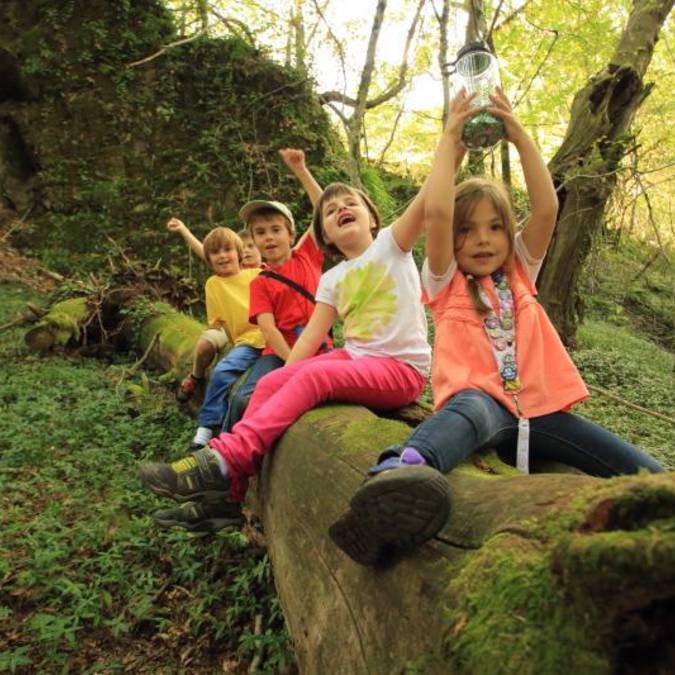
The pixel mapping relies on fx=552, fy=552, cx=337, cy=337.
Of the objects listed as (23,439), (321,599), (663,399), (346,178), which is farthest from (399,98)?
(321,599)

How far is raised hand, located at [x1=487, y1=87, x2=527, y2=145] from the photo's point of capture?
227 centimetres

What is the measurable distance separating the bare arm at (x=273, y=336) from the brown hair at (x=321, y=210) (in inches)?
28.3

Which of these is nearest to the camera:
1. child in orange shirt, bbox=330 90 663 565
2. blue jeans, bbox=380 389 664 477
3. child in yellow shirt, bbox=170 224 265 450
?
blue jeans, bbox=380 389 664 477

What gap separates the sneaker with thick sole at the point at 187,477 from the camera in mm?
2506

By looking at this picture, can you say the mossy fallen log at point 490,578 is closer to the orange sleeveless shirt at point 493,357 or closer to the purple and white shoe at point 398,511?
the purple and white shoe at point 398,511

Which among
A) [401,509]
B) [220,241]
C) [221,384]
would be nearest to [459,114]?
[401,509]

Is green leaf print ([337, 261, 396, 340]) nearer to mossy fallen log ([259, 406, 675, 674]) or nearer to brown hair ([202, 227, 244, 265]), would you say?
mossy fallen log ([259, 406, 675, 674])

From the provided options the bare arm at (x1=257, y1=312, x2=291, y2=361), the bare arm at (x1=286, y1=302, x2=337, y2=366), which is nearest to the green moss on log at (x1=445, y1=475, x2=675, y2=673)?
the bare arm at (x1=286, y1=302, x2=337, y2=366)

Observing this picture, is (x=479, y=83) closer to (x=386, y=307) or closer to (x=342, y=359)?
(x=386, y=307)

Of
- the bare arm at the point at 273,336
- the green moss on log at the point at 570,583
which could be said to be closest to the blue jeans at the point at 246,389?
the bare arm at the point at 273,336

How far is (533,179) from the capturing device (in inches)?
92.6

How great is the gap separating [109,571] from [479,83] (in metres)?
2.98

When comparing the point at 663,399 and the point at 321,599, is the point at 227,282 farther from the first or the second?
the point at 663,399

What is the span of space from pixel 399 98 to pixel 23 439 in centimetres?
1814
